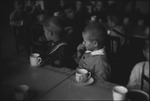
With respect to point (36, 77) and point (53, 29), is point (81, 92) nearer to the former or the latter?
point (36, 77)

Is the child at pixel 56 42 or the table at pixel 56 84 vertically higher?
the child at pixel 56 42

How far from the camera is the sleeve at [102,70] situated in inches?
72.0

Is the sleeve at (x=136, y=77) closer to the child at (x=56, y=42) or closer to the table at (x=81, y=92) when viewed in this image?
the table at (x=81, y=92)

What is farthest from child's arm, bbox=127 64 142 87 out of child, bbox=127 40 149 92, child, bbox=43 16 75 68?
child, bbox=43 16 75 68

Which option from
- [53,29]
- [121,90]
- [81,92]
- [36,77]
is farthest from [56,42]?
[121,90]

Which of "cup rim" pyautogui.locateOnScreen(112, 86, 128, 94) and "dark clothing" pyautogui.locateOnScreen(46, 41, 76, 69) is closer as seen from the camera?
"cup rim" pyautogui.locateOnScreen(112, 86, 128, 94)

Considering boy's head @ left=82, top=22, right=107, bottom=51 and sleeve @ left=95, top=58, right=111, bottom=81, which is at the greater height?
boy's head @ left=82, top=22, right=107, bottom=51

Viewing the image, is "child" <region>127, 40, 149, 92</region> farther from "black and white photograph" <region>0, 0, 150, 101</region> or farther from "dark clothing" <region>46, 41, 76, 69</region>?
"dark clothing" <region>46, 41, 76, 69</region>

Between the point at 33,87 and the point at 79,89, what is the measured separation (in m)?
0.34

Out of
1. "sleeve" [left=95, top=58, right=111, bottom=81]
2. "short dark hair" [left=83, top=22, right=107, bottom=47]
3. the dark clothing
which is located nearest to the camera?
"sleeve" [left=95, top=58, right=111, bottom=81]

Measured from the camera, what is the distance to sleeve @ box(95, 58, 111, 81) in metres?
1.83

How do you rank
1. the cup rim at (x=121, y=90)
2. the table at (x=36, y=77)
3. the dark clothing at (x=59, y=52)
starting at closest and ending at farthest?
1. the cup rim at (x=121, y=90)
2. the table at (x=36, y=77)
3. the dark clothing at (x=59, y=52)

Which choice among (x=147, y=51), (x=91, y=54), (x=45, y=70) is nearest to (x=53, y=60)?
(x=45, y=70)

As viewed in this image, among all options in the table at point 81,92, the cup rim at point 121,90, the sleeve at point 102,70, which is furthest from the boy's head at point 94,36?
the cup rim at point 121,90
